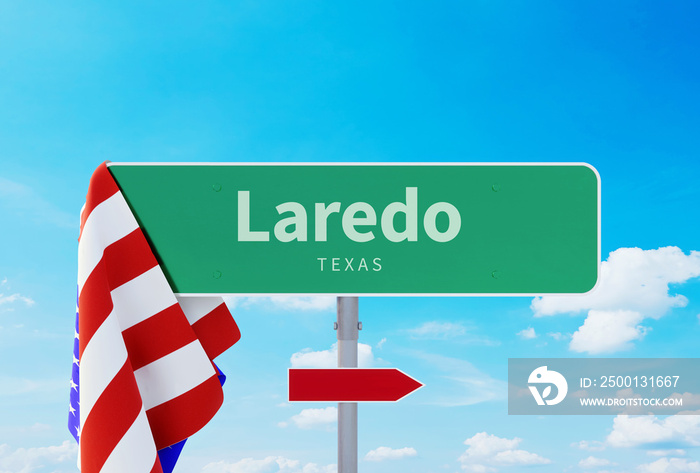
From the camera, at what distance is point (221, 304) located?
2551 millimetres

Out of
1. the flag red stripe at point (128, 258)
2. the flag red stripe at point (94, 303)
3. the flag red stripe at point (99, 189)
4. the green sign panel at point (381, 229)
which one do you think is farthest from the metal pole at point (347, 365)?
the flag red stripe at point (99, 189)

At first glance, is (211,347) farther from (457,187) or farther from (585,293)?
(585,293)

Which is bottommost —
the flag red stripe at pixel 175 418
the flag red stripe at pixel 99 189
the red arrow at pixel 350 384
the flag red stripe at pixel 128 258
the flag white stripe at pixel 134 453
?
the flag white stripe at pixel 134 453

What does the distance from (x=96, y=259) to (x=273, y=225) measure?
27.3 inches

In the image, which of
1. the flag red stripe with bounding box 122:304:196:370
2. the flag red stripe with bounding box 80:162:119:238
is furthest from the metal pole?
the flag red stripe with bounding box 80:162:119:238

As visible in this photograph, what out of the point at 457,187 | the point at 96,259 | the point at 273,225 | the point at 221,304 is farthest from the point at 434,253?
the point at 96,259

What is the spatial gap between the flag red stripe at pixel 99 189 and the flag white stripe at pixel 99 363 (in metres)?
0.47

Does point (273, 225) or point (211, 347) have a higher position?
point (273, 225)

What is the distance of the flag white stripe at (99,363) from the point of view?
219 cm

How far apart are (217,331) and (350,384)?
0.64m

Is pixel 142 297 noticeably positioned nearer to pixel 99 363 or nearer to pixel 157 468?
pixel 99 363

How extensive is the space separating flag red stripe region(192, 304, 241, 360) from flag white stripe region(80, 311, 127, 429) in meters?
0.34

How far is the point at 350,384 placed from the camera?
88.7 inches

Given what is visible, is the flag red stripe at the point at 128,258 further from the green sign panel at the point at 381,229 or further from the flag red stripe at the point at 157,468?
the flag red stripe at the point at 157,468
